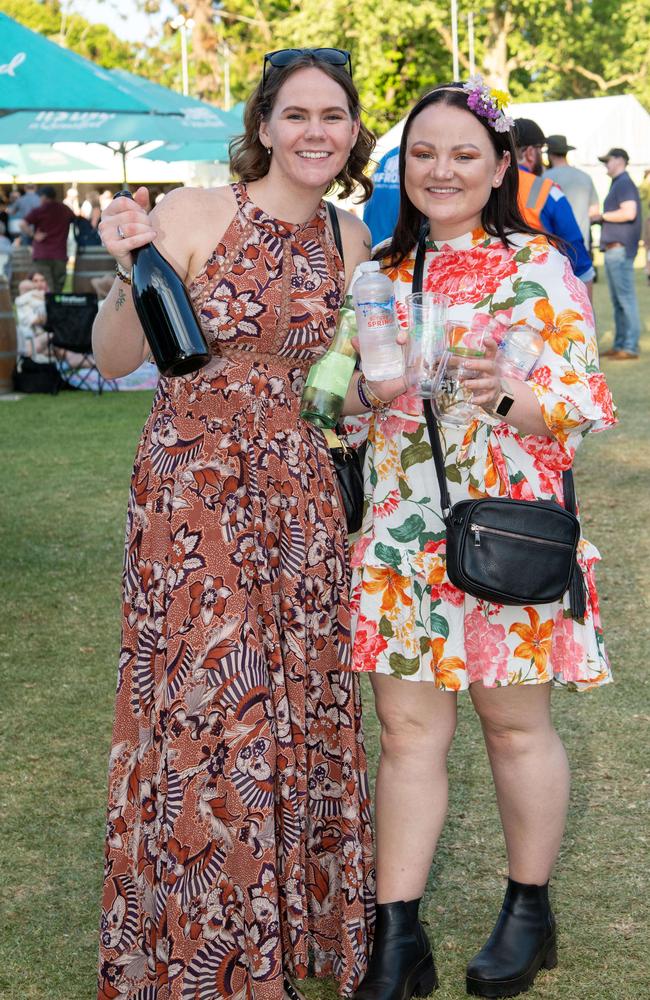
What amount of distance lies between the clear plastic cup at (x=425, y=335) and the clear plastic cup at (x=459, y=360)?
1 centimetres

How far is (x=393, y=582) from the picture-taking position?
9.71ft

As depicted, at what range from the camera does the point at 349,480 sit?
3006 mm

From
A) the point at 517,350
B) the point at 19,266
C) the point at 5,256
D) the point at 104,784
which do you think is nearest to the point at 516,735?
the point at 517,350

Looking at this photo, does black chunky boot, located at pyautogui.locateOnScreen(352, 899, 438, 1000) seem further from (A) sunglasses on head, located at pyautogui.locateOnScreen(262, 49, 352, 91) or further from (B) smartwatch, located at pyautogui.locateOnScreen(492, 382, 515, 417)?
(A) sunglasses on head, located at pyautogui.locateOnScreen(262, 49, 352, 91)

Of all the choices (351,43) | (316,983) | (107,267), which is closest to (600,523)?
(316,983)

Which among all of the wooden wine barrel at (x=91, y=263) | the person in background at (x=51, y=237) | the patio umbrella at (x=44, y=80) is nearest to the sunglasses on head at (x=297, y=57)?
the patio umbrella at (x=44, y=80)

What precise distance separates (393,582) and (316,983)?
1067 millimetres

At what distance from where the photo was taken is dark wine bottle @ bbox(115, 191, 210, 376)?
9.07 ft

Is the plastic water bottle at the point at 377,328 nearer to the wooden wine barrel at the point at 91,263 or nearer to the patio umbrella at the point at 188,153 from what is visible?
the wooden wine barrel at the point at 91,263

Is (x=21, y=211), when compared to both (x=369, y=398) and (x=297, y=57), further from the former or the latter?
(x=369, y=398)

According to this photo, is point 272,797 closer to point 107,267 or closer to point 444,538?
point 444,538

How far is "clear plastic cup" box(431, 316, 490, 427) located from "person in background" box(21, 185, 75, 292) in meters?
18.2

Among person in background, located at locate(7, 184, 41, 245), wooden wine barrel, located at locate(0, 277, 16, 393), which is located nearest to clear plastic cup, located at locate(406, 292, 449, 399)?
wooden wine barrel, located at locate(0, 277, 16, 393)

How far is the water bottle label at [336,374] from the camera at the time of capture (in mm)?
2873
